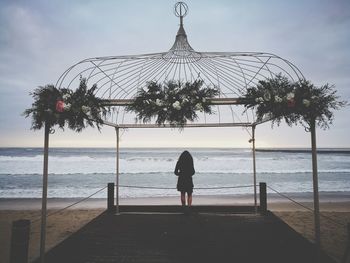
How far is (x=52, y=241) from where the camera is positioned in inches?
223

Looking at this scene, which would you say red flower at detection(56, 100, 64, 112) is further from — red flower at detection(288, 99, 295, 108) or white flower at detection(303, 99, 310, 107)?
white flower at detection(303, 99, 310, 107)

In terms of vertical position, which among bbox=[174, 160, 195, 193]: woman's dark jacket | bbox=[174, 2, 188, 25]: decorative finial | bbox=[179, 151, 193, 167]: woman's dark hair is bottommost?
bbox=[174, 160, 195, 193]: woman's dark jacket

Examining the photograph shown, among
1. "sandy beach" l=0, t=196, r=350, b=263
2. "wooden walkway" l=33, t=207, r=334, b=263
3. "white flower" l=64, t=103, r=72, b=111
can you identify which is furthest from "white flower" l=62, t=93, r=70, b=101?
"wooden walkway" l=33, t=207, r=334, b=263

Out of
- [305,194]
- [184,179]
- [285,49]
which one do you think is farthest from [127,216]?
[305,194]

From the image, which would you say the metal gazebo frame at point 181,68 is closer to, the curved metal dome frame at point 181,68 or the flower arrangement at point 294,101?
the curved metal dome frame at point 181,68

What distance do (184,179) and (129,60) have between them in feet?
12.0

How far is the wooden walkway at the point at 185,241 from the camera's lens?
13.3ft

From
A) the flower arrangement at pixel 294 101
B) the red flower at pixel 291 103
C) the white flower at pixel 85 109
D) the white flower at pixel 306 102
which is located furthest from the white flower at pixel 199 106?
the white flower at pixel 85 109

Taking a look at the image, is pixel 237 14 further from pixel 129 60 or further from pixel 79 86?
pixel 79 86

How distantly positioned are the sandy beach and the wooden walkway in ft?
2.73

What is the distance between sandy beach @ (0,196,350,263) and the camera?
549 centimetres

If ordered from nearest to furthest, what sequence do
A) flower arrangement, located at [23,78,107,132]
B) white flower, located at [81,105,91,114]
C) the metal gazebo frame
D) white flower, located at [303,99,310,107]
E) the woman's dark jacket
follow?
white flower, located at [303,99,310,107] < flower arrangement, located at [23,78,107,132] < white flower, located at [81,105,91,114] < the metal gazebo frame < the woman's dark jacket

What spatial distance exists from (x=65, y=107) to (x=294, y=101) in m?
3.31

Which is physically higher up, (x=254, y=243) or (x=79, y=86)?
(x=79, y=86)
